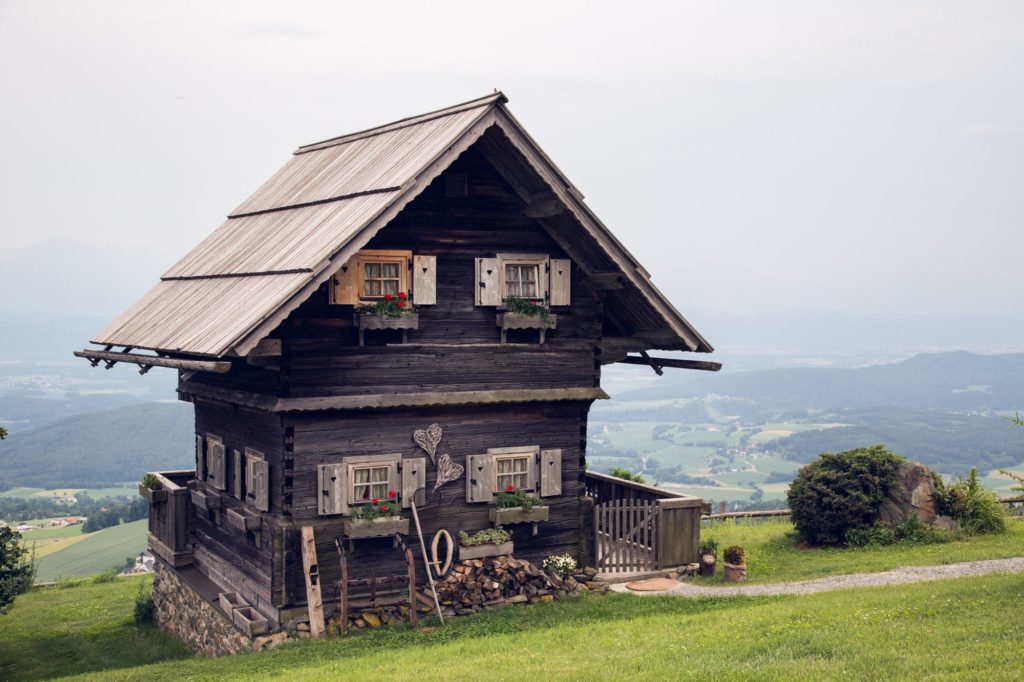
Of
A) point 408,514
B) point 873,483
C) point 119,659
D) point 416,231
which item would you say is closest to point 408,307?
point 416,231

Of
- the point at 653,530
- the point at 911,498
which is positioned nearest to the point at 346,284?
the point at 653,530

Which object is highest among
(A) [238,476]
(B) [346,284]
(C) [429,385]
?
(B) [346,284]

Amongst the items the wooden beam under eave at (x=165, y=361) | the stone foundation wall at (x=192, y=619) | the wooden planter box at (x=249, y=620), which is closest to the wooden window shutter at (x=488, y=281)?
the wooden beam under eave at (x=165, y=361)

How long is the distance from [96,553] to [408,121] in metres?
84.5

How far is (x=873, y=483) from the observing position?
28750 millimetres

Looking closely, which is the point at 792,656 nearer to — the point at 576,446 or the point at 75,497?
the point at 576,446

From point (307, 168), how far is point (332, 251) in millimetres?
9070

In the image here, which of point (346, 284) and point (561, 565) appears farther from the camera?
point (561, 565)

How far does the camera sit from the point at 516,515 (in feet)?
76.8

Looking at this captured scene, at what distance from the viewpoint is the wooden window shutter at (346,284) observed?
70.4ft

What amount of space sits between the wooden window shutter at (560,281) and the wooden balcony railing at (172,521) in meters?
9.80

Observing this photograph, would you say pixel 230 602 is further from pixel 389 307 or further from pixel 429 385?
pixel 389 307

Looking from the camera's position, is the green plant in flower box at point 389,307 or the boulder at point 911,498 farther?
the boulder at point 911,498

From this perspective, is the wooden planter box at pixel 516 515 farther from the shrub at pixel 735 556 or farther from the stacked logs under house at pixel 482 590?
the shrub at pixel 735 556
